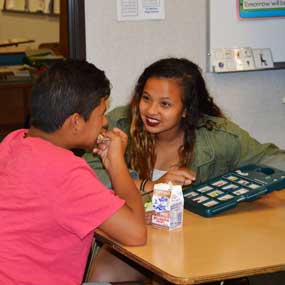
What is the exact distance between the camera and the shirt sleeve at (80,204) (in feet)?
6.15

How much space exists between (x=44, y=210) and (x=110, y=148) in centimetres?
39

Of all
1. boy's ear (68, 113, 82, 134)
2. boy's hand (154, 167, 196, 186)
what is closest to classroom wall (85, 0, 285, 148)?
boy's hand (154, 167, 196, 186)

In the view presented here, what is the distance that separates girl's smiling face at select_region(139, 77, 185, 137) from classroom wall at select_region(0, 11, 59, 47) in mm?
5352

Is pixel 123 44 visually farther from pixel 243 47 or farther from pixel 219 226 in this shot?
pixel 219 226

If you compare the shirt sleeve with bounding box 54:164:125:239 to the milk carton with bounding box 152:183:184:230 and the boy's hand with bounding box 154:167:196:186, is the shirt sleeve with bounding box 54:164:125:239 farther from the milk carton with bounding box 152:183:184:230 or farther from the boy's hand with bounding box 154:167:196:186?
the boy's hand with bounding box 154:167:196:186

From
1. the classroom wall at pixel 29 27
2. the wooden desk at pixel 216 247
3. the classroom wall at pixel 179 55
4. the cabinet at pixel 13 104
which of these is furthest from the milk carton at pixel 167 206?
the classroom wall at pixel 29 27

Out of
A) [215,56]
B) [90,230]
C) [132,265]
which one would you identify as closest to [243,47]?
[215,56]

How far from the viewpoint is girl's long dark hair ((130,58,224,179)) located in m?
2.73

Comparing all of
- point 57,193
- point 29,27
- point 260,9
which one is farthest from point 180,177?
point 29,27

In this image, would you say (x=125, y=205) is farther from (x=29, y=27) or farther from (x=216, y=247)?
(x=29, y=27)

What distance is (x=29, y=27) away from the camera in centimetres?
812

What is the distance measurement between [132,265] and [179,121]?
0.58 meters

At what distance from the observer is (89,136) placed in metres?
2.05

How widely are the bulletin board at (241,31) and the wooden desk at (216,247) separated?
1.31m
